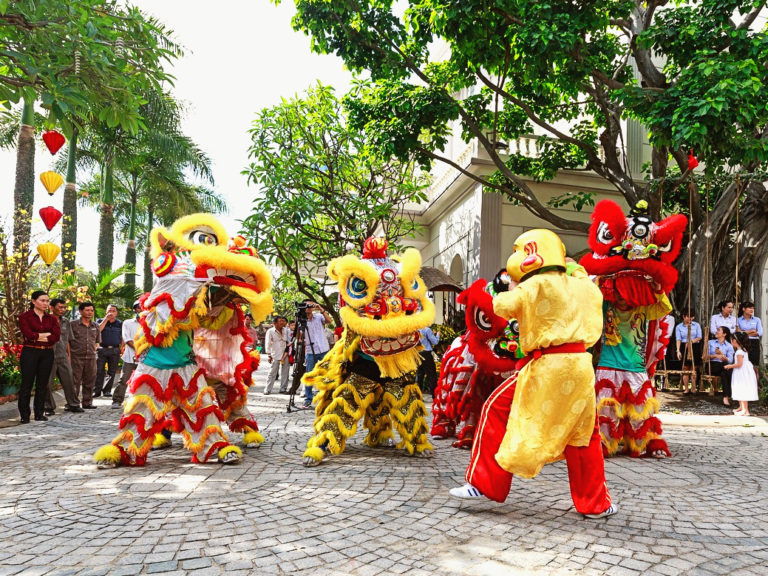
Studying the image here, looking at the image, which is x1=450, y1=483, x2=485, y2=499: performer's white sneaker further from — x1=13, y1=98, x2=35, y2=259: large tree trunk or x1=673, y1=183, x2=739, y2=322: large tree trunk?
x1=13, y1=98, x2=35, y2=259: large tree trunk

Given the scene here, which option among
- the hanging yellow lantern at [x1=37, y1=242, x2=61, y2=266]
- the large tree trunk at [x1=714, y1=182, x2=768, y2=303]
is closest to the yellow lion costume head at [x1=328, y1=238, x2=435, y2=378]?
the large tree trunk at [x1=714, y1=182, x2=768, y2=303]

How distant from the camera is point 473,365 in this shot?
604 centimetres

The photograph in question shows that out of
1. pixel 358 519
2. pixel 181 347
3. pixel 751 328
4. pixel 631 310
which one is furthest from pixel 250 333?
pixel 751 328

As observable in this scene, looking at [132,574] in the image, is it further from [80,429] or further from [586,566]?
[80,429]

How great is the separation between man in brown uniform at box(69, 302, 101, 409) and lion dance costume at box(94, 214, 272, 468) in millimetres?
4627

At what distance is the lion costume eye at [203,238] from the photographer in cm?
520

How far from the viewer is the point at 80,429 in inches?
277

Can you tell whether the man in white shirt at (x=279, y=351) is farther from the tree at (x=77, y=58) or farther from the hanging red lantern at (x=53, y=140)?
the tree at (x=77, y=58)

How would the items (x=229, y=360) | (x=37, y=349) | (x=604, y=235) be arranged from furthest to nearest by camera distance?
1. (x=37, y=349)
2. (x=229, y=360)
3. (x=604, y=235)

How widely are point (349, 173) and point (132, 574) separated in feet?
35.8

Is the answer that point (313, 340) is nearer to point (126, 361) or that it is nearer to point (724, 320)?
point (126, 361)

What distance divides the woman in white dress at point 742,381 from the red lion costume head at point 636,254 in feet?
14.6

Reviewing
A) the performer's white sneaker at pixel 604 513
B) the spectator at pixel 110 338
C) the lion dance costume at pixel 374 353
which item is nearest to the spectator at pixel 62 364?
the spectator at pixel 110 338

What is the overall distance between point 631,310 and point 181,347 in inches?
169
